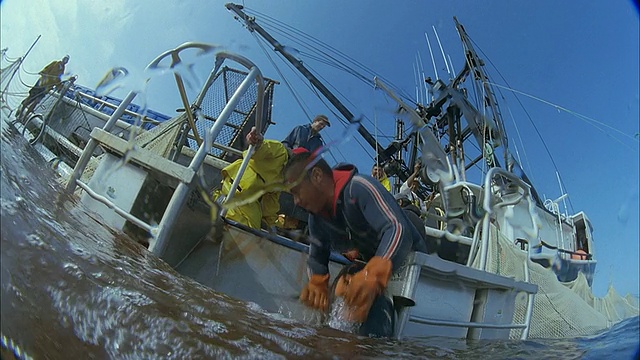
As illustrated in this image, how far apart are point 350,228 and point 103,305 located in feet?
1.66

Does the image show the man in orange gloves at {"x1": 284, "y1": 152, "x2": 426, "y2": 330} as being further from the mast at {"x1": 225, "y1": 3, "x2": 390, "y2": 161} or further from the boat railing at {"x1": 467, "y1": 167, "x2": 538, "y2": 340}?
A: the boat railing at {"x1": 467, "y1": 167, "x2": 538, "y2": 340}

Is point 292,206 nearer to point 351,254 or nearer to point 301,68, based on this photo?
point 351,254

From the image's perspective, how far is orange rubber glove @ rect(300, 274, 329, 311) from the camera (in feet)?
→ 2.62

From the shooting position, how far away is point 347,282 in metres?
0.82

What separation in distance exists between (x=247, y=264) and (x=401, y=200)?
0.36m

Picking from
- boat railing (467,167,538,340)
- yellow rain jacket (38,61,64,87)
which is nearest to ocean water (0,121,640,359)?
yellow rain jacket (38,61,64,87)

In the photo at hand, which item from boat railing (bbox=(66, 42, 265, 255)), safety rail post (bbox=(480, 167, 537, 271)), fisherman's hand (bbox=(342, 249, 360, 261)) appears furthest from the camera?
safety rail post (bbox=(480, 167, 537, 271))

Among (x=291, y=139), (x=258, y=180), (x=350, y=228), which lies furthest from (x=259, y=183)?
(x=350, y=228)

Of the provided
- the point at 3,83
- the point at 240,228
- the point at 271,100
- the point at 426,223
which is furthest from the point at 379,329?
the point at 3,83

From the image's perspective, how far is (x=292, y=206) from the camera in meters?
0.79

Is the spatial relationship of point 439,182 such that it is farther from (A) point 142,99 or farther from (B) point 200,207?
(A) point 142,99

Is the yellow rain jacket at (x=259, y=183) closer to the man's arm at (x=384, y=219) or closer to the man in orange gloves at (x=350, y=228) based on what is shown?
the man in orange gloves at (x=350, y=228)

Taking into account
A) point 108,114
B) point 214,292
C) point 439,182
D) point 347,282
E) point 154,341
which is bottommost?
point 154,341

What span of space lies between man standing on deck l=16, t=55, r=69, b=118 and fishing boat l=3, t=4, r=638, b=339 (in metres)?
0.02
